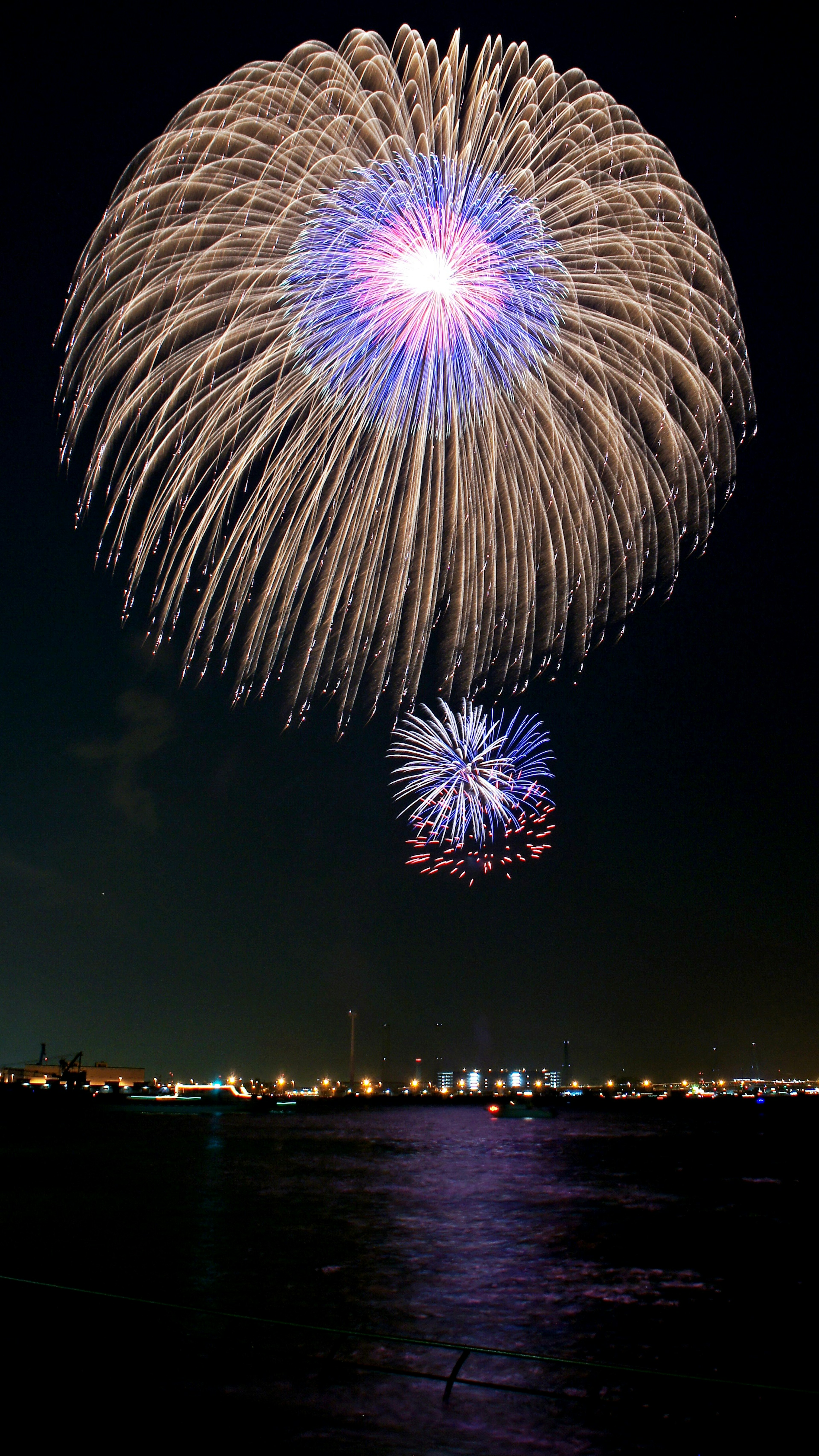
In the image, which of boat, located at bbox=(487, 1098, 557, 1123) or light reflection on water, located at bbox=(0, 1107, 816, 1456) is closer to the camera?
light reflection on water, located at bbox=(0, 1107, 816, 1456)

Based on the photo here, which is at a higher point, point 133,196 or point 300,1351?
point 133,196

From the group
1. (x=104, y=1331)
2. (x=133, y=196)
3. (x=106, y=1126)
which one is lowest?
(x=106, y=1126)

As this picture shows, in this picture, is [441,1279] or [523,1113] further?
[523,1113]

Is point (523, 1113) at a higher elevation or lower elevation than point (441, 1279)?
lower

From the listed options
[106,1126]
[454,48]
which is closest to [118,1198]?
[454,48]

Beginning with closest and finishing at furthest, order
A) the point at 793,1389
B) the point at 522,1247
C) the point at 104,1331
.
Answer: the point at 793,1389, the point at 104,1331, the point at 522,1247

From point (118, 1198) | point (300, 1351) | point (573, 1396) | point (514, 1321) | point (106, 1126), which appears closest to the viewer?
point (573, 1396)

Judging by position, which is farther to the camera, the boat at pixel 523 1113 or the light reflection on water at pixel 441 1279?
the boat at pixel 523 1113

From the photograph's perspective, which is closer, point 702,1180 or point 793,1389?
point 793,1389

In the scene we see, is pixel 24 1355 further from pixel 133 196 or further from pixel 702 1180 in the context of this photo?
pixel 702 1180

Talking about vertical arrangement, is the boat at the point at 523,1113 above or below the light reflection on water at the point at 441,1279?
below

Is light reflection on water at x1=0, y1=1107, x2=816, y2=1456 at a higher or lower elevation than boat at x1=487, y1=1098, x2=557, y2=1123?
higher
